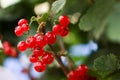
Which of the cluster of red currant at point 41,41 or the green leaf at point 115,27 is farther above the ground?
the cluster of red currant at point 41,41

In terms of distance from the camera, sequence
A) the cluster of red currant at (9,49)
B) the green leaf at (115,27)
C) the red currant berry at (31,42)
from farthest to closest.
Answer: the cluster of red currant at (9,49)
the red currant berry at (31,42)
the green leaf at (115,27)

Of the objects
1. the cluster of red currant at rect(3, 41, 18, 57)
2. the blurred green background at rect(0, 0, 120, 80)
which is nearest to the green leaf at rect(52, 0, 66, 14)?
the blurred green background at rect(0, 0, 120, 80)

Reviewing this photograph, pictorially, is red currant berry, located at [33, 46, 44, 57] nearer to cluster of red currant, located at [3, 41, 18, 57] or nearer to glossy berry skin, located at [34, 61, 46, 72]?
glossy berry skin, located at [34, 61, 46, 72]

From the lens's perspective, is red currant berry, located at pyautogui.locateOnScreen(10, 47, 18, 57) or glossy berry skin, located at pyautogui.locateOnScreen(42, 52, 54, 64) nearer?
glossy berry skin, located at pyautogui.locateOnScreen(42, 52, 54, 64)

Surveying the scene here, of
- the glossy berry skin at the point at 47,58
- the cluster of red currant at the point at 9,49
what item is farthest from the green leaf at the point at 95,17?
the cluster of red currant at the point at 9,49

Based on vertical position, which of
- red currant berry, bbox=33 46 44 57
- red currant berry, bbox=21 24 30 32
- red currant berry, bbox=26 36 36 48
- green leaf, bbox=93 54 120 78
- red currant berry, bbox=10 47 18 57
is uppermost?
red currant berry, bbox=10 47 18 57

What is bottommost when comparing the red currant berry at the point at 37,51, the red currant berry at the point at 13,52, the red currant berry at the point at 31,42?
the red currant berry at the point at 37,51

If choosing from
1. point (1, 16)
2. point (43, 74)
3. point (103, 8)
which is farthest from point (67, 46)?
point (103, 8)

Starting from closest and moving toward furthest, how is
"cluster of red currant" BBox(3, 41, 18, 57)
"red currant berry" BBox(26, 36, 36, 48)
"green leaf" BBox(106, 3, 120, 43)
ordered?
1. "green leaf" BBox(106, 3, 120, 43)
2. "red currant berry" BBox(26, 36, 36, 48)
3. "cluster of red currant" BBox(3, 41, 18, 57)

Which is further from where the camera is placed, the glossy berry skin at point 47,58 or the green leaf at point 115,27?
the glossy berry skin at point 47,58

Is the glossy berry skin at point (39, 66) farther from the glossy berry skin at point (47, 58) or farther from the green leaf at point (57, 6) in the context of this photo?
the green leaf at point (57, 6)
